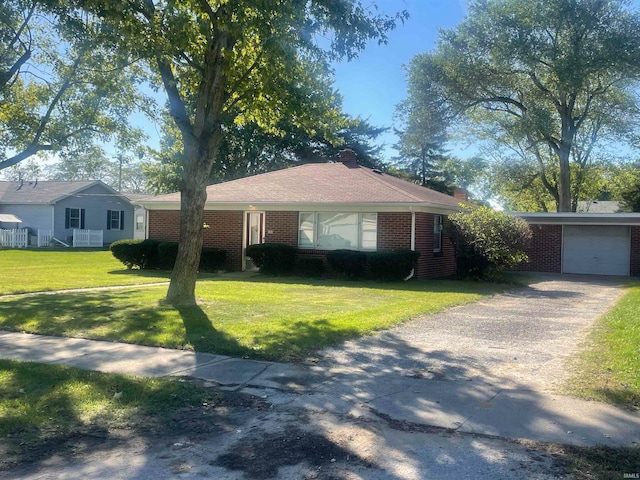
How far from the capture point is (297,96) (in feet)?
39.5

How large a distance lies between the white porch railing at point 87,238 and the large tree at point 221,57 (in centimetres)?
2603

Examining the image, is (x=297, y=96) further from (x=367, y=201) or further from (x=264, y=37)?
(x=367, y=201)

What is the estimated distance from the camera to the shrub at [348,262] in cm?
1786

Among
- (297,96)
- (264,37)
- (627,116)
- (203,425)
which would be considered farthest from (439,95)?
(203,425)

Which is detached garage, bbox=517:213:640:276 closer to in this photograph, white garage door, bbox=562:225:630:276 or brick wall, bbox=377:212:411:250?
white garage door, bbox=562:225:630:276

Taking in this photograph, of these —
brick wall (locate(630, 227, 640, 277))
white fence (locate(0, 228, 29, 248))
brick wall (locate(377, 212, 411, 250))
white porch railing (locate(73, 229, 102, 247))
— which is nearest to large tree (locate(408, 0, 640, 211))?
brick wall (locate(630, 227, 640, 277))

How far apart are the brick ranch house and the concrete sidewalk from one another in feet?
38.2

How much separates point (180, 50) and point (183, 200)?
2.91 metres

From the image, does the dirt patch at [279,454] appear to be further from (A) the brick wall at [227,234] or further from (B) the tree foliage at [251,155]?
(B) the tree foliage at [251,155]

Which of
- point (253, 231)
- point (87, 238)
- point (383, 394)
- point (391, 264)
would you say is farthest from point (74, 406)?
point (87, 238)

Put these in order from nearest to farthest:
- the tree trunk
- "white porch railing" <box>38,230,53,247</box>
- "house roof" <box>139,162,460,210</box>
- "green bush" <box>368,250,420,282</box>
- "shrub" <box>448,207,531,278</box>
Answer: the tree trunk
"green bush" <box>368,250,420,282</box>
"shrub" <box>448,207,531,278</box>
"house roof" <box>139,162,460,210</box>
"white porch railing" <box>38,230,53,247</box>

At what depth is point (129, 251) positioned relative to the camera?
20625 millimetres

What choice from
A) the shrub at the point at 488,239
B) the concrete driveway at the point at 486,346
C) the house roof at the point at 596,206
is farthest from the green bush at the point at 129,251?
the house roof at the point at 596,206

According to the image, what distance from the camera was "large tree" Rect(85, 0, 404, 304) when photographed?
9.90 m
